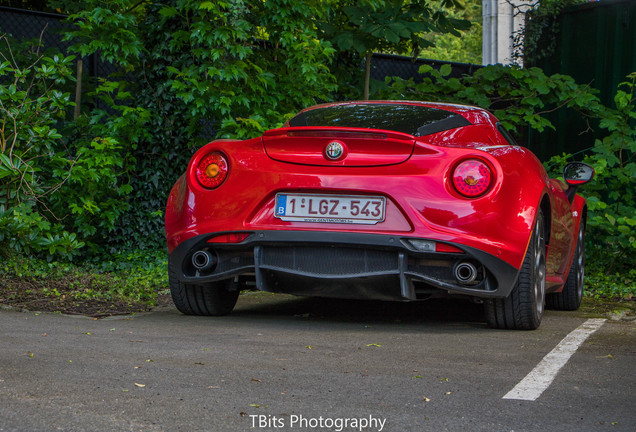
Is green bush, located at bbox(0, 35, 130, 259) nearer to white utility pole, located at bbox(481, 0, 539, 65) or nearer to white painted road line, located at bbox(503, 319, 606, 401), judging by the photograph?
white painted road line, located at bbox(503, 319, 606, 401)

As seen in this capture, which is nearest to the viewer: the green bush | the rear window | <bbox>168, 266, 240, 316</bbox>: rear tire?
the rear window

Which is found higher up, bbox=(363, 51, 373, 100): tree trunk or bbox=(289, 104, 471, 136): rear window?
bbox=(363, 51, 373, 100): tree trunk

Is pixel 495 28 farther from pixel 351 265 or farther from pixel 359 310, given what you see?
pixel 351 265

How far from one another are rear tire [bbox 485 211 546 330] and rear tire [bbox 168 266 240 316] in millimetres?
1512

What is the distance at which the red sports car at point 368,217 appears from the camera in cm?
467

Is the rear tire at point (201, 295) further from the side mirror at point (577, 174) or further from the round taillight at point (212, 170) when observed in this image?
the side mirror at point (577, 174)

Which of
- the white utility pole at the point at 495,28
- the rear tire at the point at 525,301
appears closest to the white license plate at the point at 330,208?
the rear tire at the point at 525,301

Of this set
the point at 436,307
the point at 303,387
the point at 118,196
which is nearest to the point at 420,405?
the point at 303,387

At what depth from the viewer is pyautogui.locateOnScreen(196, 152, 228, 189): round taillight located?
504 cm

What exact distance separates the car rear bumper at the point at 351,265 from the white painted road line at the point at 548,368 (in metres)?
0.45

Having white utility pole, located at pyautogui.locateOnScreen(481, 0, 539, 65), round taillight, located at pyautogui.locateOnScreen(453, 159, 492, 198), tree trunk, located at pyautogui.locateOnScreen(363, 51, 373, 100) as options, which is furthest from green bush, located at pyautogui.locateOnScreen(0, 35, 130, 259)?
white utility pole, located at pyautogui.locateOnScreen(481, 0, 539, 65)

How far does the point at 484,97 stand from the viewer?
10930 mm

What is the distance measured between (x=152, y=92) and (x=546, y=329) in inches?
221

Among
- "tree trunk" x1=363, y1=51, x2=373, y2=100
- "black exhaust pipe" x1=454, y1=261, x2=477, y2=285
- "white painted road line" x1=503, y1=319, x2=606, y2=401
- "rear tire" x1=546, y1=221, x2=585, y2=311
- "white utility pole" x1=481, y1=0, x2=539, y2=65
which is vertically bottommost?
"rear tire" x1=546, y1=221, x2=585, y2=311
